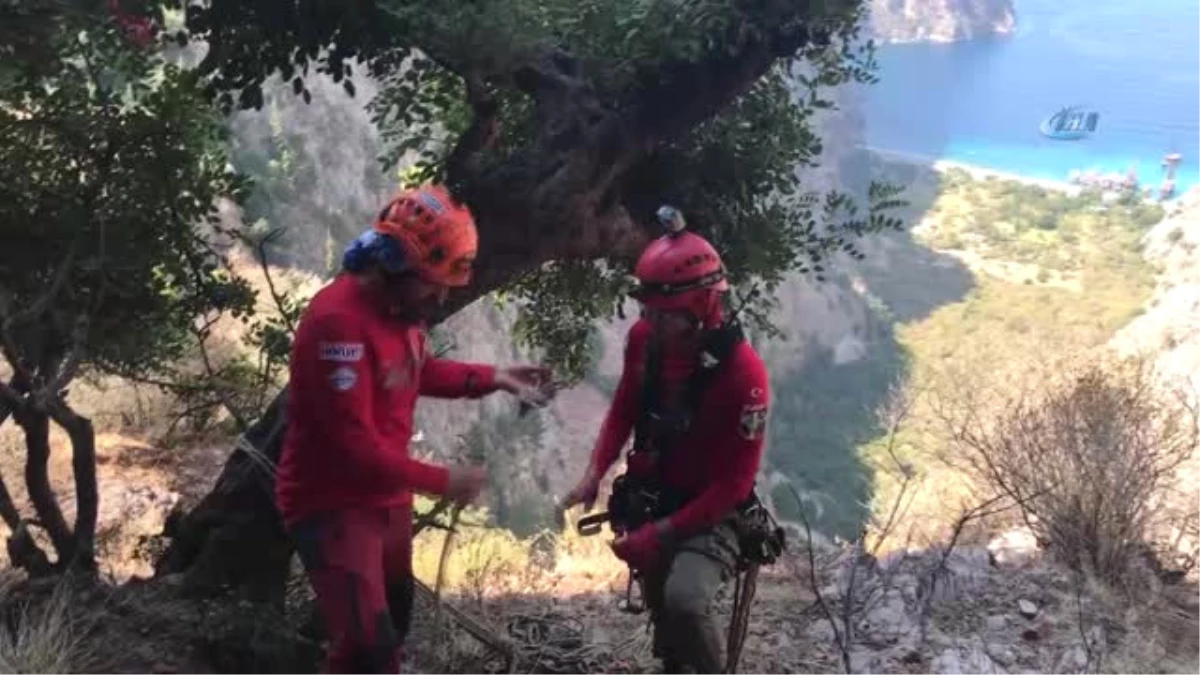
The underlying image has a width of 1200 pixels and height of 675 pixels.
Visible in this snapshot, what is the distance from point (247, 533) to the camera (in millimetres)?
4508

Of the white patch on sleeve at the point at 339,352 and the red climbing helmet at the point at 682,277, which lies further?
the red climbing helmet at the point at 682,277

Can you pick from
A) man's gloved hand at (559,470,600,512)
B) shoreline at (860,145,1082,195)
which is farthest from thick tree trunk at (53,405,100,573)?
shoreline at (860,145,1082,195)

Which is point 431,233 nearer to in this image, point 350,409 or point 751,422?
point 350,409

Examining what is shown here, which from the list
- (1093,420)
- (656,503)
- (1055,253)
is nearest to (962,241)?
(1055,253)

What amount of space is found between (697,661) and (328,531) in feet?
4.83

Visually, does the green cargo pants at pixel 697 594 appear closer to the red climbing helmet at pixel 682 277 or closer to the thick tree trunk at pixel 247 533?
the red climbing helmet at pixel 682 277


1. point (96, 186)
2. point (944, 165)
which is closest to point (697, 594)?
point (96, 186)

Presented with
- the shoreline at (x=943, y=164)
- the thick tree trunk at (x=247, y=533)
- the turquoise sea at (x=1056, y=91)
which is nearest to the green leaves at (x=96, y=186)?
the thick tree trunk at (x=247, y=533)

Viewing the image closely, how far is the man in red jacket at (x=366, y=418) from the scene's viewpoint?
321 centimetres

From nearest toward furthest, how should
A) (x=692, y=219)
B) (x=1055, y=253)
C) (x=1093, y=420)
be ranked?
(x=692, y=219) < (x=1093, y=420) < (x=1055, y=253)

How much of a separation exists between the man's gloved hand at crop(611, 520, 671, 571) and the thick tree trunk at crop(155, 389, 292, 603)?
1464 millimetres

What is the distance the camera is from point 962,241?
73125mm

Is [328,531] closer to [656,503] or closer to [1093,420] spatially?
[656,503]

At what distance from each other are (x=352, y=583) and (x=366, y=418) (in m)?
0.59
